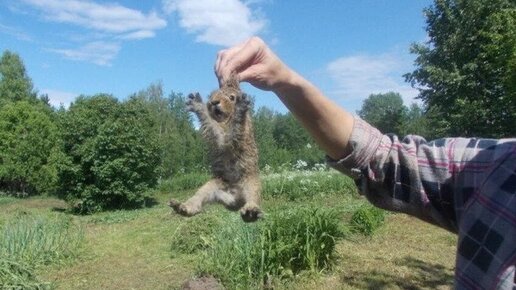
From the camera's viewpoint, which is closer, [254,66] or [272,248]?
[254,66]

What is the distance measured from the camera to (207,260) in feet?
31.0

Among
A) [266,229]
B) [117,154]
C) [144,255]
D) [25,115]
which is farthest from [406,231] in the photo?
[25,115]

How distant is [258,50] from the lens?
2.09m

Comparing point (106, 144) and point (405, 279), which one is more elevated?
→ point (106, 144)

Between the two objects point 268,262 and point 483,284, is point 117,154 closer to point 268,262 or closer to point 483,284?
point 268,262

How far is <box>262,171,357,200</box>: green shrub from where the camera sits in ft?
56.2

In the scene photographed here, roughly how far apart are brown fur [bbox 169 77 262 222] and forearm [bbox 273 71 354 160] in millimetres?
261

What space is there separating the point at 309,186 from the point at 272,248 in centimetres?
991

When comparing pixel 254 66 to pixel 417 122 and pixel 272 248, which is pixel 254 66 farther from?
pixel 417 122

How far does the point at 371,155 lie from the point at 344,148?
0.13 m

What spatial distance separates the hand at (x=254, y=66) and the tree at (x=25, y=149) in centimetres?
3392

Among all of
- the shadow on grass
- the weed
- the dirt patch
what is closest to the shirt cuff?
the dirt patch

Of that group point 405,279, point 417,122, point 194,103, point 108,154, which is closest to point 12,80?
point 417,122

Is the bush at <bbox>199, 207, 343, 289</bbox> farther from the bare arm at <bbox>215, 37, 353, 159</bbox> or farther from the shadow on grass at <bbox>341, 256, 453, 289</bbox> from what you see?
the bare arm at <bbox>215, 37, 353, 159</bbox>
